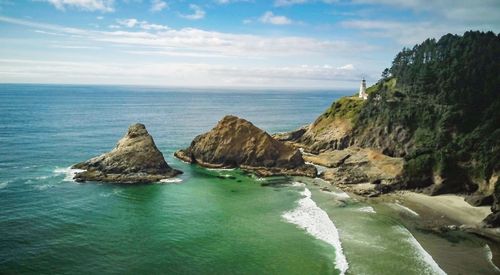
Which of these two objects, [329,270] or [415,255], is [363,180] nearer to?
[415,255]

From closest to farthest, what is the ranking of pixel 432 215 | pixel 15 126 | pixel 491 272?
pixel 491 272 < pixel 432 215 < pixel 15 126

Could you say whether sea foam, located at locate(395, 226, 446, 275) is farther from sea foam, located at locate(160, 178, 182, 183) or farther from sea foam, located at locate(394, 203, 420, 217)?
sea foam, located at locate(160, 178, 182, 183)

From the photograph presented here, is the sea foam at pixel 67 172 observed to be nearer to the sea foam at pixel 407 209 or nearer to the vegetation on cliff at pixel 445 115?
the sea foam at pixel 407 209

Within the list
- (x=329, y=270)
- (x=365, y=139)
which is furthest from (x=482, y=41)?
(x=329, y=270)

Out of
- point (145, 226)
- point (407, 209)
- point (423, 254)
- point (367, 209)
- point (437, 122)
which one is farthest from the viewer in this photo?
point (437, 122)

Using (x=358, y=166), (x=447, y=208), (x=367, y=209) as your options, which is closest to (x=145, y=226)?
(x=367, y=209)

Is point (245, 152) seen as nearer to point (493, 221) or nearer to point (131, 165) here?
point (131, 165)

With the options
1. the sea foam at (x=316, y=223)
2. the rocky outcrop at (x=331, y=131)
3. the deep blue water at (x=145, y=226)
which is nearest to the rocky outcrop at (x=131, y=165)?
the deep blue water at (x=145, y=226)
